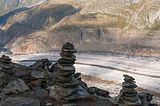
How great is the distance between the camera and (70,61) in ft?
103

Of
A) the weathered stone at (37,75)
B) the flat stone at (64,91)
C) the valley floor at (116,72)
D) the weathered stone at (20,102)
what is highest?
the weathered stone at (37,75)

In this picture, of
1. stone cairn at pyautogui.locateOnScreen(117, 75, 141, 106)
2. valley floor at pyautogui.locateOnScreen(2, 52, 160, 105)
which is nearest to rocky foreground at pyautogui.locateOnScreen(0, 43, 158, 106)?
stone cairn at pyautogui.locateOnScreen(117, 75, 141, 106)

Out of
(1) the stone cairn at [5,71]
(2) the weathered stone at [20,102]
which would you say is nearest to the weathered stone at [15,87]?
(1) the stone cairn at [5,71]

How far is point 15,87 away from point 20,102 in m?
3.17

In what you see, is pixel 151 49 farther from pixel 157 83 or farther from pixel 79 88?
pixel 79 88

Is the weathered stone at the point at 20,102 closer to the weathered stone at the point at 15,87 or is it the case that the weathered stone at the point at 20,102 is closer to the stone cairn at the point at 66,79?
the stone cairn at the point at 66,79

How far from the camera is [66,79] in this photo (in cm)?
3094

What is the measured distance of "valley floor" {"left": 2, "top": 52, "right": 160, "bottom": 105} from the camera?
3310 inches

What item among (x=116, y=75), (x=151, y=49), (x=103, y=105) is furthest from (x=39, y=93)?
(x=151, y=49)

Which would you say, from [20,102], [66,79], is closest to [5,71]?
[20,102]

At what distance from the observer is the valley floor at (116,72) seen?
8406 cm

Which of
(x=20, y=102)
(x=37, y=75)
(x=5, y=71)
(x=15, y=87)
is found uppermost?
(x=5, y=71)

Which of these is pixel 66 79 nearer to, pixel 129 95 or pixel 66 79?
pixel 66 79

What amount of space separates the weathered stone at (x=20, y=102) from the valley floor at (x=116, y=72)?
1737 inches
